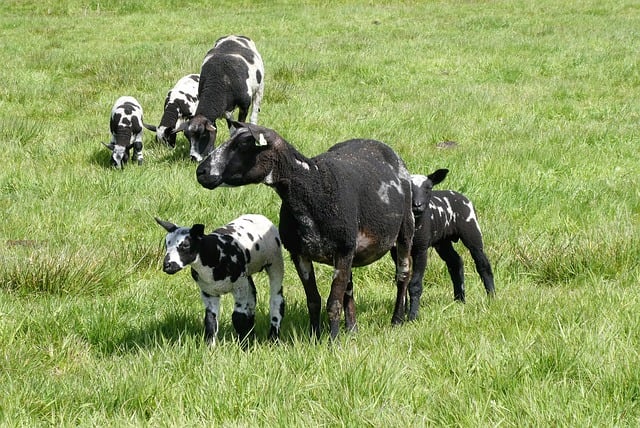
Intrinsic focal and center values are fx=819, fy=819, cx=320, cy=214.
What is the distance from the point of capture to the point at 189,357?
516cm

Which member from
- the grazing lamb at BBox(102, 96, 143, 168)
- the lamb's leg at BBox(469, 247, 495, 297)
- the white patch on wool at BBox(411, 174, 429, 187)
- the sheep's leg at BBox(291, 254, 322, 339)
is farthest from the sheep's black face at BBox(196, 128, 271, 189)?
the grazing lamb at BBox(102, 96, 143, 168)

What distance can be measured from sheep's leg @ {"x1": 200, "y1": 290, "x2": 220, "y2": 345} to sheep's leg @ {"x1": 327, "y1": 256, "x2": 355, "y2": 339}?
92cm

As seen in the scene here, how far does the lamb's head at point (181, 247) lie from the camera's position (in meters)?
5.74

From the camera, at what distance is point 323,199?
18.6 ft

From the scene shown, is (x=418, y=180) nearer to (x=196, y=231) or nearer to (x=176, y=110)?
(x=196, y=231)

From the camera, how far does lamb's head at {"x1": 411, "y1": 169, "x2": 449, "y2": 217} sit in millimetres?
6848

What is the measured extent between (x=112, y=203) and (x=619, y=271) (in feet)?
18.9

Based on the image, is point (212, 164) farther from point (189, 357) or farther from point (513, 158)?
point (513, 158)

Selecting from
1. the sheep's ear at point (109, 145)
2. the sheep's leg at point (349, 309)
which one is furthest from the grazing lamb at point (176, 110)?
the sheep's leg at point (349, 309)

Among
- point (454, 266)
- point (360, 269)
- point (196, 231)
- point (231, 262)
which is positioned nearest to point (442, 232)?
point (454, 266)

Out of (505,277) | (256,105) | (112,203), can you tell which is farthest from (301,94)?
(505,277)

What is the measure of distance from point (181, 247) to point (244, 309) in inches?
30.1

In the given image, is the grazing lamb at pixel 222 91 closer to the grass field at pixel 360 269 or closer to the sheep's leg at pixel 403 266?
the grass field at pixel 360 269

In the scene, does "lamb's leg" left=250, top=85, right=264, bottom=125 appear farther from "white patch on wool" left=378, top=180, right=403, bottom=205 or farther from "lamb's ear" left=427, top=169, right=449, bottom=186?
"white patch on wool" left=378, top=180, right=403, bottom=205
